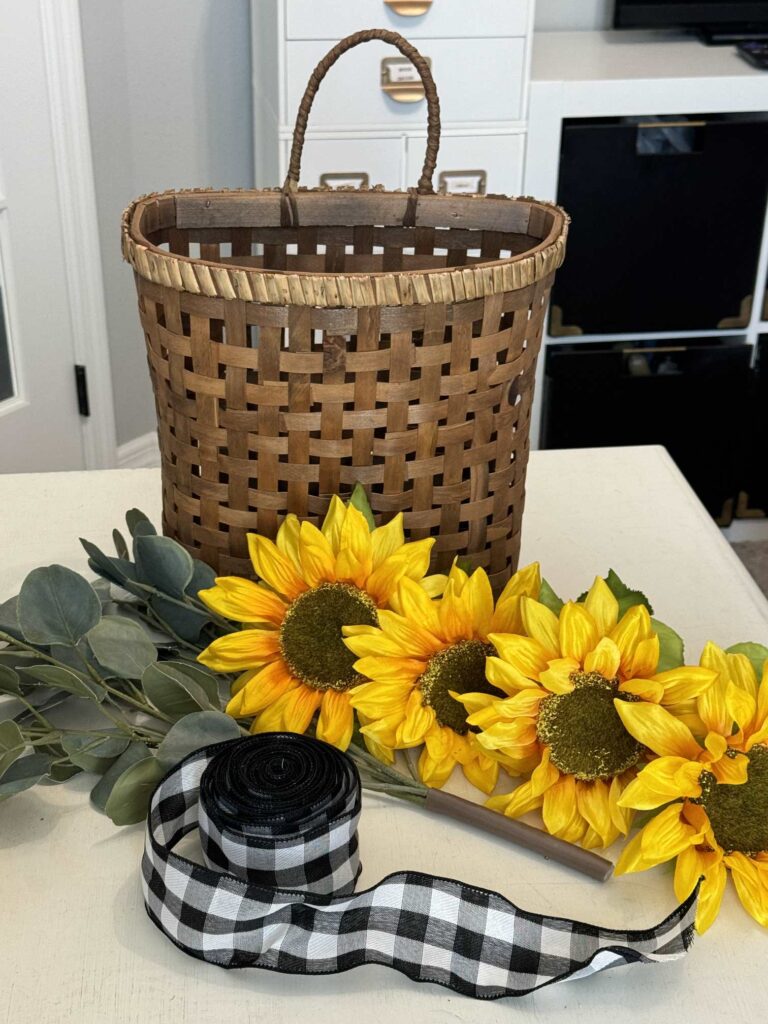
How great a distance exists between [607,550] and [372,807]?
35 cm

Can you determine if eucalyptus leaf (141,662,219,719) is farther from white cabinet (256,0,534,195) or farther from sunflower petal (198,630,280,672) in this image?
white cabinet (256,0,534,195)

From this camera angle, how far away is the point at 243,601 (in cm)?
70

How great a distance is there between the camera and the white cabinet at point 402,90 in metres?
1.98

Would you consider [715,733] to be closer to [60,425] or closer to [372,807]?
[372,807]

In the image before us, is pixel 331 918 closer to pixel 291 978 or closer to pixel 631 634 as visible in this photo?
pixel 291 978

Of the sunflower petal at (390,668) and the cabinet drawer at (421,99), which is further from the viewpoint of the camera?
the cabinet drawer at (421,99)

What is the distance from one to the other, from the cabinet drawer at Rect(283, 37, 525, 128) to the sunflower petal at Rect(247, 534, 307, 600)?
1.49m

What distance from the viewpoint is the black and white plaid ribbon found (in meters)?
0.56

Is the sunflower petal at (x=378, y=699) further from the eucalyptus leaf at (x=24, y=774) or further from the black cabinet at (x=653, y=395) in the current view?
the black cabinet at (x=653, y=395)

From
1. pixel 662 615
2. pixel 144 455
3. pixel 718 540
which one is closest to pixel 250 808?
pixel 662 615

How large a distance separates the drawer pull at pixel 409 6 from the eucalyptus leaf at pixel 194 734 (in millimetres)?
1635

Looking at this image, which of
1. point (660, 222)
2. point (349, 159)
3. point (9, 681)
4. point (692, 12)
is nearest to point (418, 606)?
point (9, 681)

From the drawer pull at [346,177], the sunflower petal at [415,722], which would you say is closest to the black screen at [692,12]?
the drawer pull at [346,177]

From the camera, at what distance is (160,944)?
1.90ft
